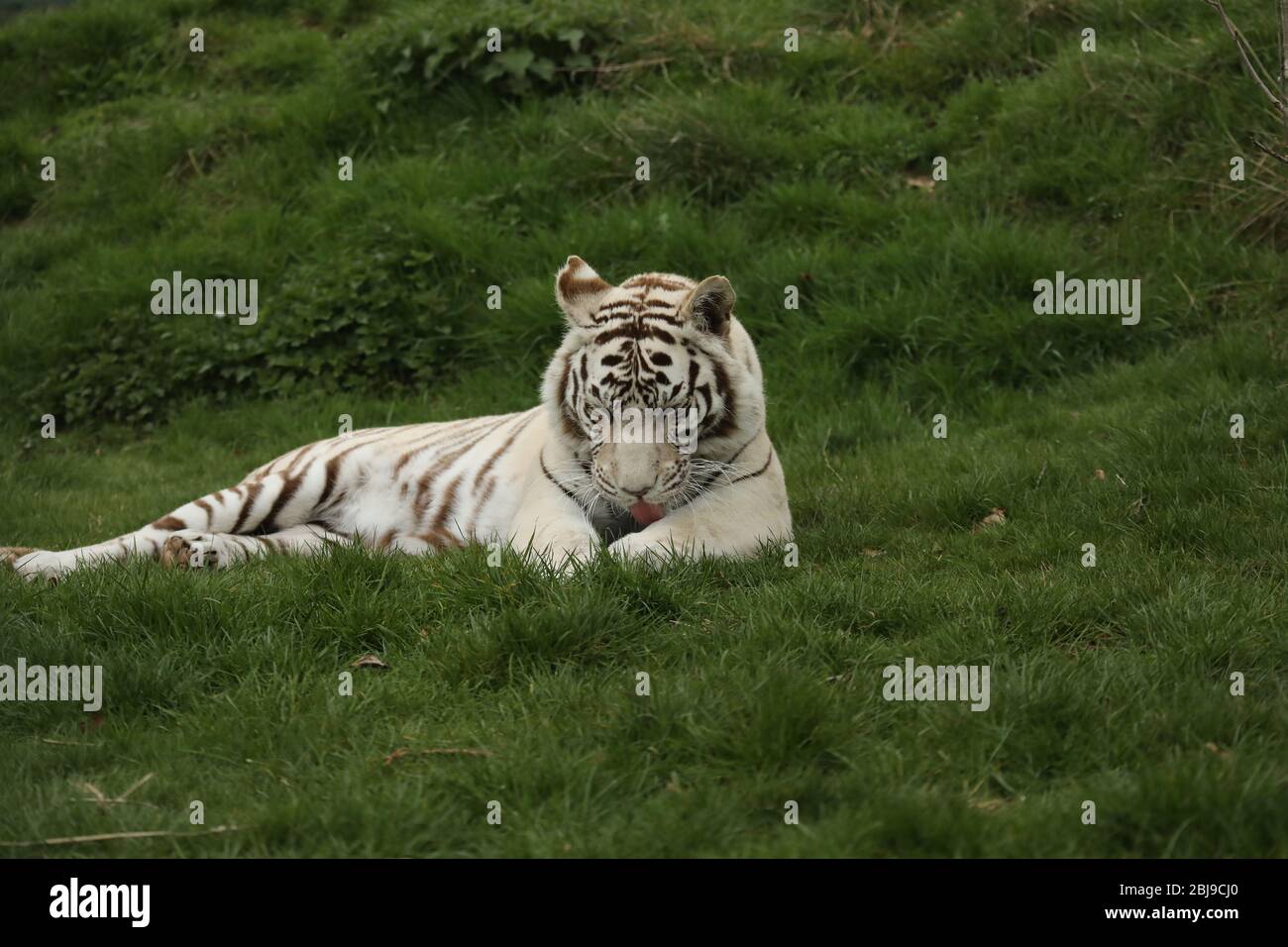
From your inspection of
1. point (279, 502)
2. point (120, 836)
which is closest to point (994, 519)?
point (279, 502)

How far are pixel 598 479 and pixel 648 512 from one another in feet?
0.85

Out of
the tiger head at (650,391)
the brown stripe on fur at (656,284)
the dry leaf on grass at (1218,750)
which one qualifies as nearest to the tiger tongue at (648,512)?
the tiger head at (650,391)

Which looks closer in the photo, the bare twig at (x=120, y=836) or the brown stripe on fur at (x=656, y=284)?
the bare twig at (x=120, y=836)

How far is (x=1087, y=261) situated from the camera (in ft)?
25.6

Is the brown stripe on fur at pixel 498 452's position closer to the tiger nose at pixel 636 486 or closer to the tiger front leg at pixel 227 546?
the tiger front leg at pixel 227 546

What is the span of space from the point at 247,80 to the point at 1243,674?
32.5 ft

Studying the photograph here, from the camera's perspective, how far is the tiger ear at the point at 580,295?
17.8 feet

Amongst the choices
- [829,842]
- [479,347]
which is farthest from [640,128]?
[829,842]

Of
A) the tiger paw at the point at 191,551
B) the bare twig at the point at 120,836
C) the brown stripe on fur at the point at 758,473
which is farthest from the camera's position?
the tiger paw at the point at 191,551

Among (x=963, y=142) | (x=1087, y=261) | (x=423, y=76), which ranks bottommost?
(x=1087, y=261)

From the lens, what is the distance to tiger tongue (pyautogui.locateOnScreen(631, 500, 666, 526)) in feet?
16.8

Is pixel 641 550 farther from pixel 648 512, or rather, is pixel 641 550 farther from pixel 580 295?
pixel 580 295

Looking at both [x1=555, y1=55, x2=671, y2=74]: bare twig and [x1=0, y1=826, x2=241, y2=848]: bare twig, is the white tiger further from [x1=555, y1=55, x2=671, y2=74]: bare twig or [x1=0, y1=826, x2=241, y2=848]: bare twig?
[x1=555, y1=55, x2=671, y2=74]: bare twig
